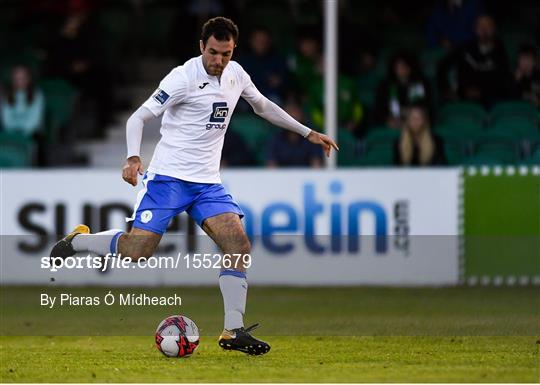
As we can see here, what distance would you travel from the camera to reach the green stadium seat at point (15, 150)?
55.2 feet

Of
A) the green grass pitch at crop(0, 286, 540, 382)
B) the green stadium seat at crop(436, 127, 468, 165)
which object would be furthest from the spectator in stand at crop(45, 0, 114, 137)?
the green stadium seat at crop(436, 127, 468, 165)

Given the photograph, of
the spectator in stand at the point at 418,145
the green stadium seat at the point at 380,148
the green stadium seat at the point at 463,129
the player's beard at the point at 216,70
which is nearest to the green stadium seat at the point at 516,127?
the green stadium seat at the point at 463,129

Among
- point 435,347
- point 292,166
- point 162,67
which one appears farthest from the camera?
point 162,67

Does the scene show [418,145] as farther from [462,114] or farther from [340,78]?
[340,78]

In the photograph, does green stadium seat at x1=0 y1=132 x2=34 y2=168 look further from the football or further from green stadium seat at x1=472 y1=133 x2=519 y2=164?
the football

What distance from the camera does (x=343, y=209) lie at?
15016 mm

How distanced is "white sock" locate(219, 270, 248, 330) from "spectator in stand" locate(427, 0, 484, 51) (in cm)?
941

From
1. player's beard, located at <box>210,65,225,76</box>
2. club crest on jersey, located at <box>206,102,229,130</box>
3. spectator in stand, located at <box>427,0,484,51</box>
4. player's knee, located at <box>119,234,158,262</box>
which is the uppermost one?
spectator in stand, located at <box>427,0,484,51</box>

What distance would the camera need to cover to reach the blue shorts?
373 inches

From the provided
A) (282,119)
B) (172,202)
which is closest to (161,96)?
(172,202)

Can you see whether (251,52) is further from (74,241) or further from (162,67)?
(74,241)

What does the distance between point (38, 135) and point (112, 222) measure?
2.63 meters

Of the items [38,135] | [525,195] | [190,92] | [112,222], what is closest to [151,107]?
[190,92]

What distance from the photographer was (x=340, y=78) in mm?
17562
